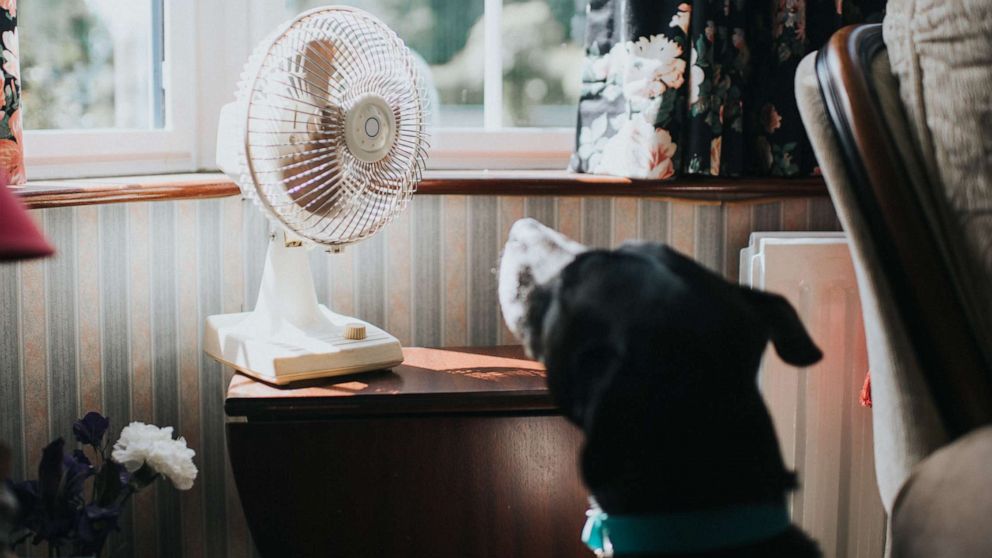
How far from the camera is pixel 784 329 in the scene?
101 cm

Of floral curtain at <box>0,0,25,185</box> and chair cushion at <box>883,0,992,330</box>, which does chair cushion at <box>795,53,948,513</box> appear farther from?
floral curtain at <box>0,0,25,185</box>

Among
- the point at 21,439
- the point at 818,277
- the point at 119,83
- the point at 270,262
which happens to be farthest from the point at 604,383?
the point at 119,83

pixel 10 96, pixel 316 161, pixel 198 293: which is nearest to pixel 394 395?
→ pixel 316 161

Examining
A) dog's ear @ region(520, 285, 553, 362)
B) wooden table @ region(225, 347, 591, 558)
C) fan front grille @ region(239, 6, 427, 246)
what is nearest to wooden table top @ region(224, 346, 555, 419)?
wooden table @ region(225, 347, 591, 558)

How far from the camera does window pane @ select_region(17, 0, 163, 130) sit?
Result: 175cm

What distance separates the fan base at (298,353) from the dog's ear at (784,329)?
2.31ft

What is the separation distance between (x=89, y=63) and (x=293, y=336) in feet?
2.27

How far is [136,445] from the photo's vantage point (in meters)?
1.49

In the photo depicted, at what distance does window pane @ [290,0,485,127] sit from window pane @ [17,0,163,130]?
0.32m

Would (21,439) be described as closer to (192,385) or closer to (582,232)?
(192,385)

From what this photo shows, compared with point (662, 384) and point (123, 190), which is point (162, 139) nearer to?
point (123, 190)

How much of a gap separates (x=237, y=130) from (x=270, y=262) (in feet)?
0.79

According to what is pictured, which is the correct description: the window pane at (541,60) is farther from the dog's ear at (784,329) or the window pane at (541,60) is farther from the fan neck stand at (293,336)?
the dog's ear at (784,329)

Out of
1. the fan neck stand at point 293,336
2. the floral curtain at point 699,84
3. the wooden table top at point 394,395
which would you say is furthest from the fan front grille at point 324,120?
the floral curtain at point 699,84
